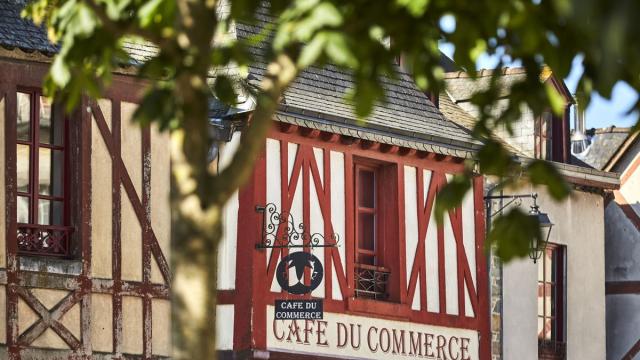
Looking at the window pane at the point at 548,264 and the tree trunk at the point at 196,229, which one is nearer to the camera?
the tree trunk at the point at 196,229

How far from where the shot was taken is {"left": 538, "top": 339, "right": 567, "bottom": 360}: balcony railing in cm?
2117

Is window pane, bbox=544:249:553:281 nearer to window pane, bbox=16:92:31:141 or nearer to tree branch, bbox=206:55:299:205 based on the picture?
window pane, bbox=16:92:31:141

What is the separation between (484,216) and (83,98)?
6491 mm

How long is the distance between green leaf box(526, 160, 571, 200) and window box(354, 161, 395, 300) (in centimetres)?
1220

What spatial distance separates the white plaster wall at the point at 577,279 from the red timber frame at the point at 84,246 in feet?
21.3

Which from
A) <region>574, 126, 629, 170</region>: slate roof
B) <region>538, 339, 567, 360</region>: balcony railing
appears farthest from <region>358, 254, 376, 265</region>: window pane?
<region>574, 126, 629, 170</region>: slate roof

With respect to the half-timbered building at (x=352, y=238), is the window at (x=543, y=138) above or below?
above

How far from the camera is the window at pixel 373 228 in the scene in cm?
1859

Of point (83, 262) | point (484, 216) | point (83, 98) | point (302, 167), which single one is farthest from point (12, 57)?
point (484, 216)

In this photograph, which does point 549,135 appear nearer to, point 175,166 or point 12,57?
point 12,57

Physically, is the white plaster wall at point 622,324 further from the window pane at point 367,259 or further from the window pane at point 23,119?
the window pane at point 23,119

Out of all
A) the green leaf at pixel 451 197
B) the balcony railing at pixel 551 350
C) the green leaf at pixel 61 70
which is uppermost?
the green leaf at pixel 61 70

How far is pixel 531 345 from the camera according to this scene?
68.5 ft

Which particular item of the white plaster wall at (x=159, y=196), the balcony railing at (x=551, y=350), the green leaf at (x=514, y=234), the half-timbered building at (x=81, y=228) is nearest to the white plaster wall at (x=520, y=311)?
the balcony railing at (x=551, y=350)
